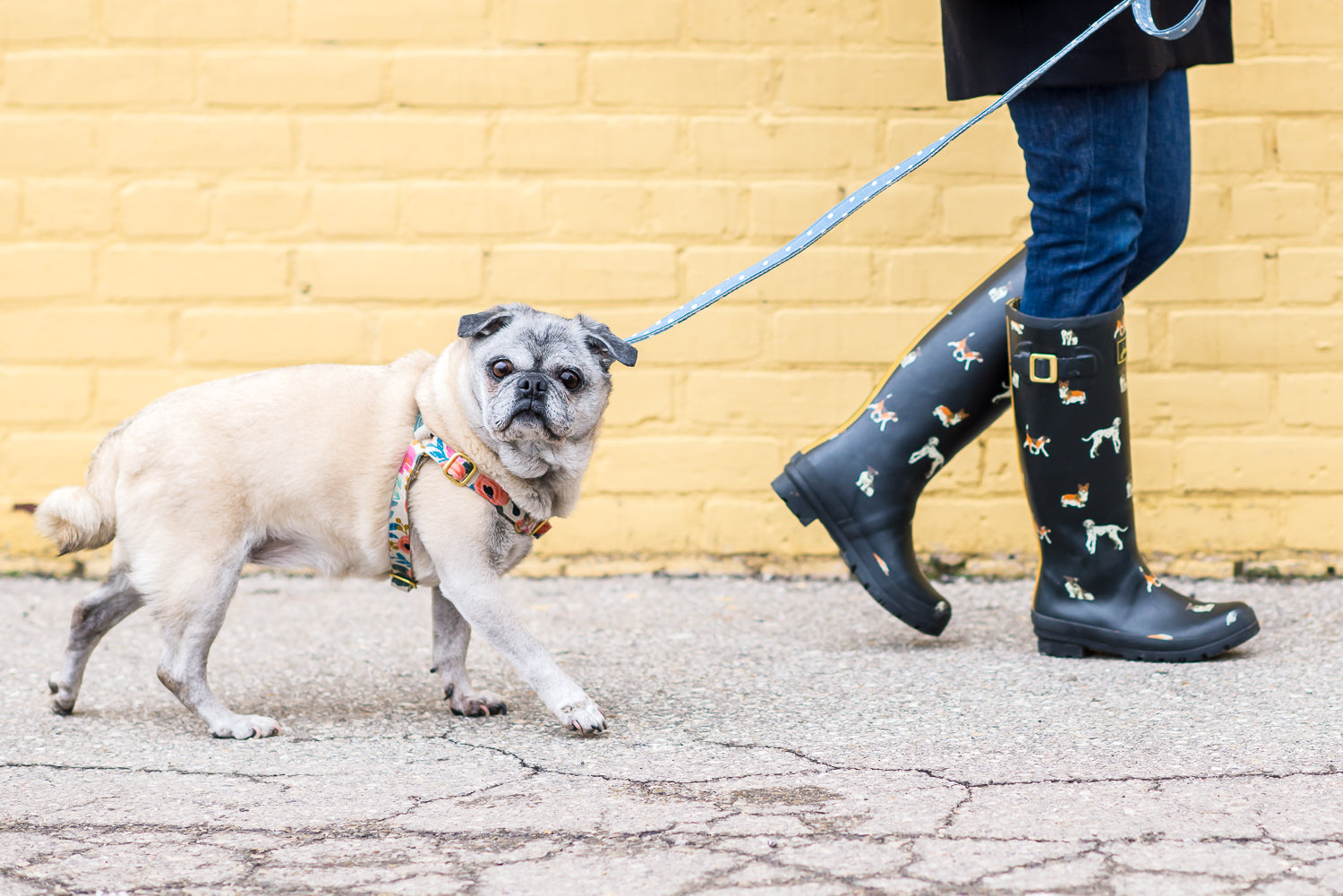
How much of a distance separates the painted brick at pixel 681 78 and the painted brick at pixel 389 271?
67 centimetres

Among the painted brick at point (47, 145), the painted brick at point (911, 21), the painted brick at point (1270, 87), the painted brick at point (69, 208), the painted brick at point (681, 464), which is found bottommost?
the painted brick at point (681, 464)

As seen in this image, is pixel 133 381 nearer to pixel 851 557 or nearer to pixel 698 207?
pixel 698 207

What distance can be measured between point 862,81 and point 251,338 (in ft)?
6.55

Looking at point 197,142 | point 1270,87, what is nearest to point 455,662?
point 197,142

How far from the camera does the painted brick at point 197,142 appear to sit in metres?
3.92

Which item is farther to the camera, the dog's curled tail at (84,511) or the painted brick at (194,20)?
the painted brick at (194,20)

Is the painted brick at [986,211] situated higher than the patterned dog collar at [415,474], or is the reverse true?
the painted brick at [986,211]

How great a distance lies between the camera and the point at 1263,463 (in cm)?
386

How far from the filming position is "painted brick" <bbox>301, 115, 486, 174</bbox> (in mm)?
3912

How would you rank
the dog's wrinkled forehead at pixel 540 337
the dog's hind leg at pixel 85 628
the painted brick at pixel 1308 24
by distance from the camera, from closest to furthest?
the dog's wrinkled forehead at pixel 540 337 < the dog's hind leg at pixel 85 628 < the painted brick at pixel 1308 24

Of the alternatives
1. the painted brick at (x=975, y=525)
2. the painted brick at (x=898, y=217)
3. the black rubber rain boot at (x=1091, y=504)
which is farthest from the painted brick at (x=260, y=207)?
the black rubber rain boot at (x=1091, y=504)

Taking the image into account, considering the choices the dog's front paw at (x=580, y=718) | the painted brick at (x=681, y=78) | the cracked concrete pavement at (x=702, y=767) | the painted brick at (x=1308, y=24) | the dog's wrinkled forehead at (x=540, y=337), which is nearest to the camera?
the cracked concrete pavement at (x=702, y=767)

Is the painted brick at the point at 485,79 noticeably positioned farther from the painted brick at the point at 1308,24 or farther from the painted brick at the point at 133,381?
the painted brick at the point at 1308,24

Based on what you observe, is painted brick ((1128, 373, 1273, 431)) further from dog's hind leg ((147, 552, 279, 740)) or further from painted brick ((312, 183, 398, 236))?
dog's hind leg ((147, 552, 279, 740))
